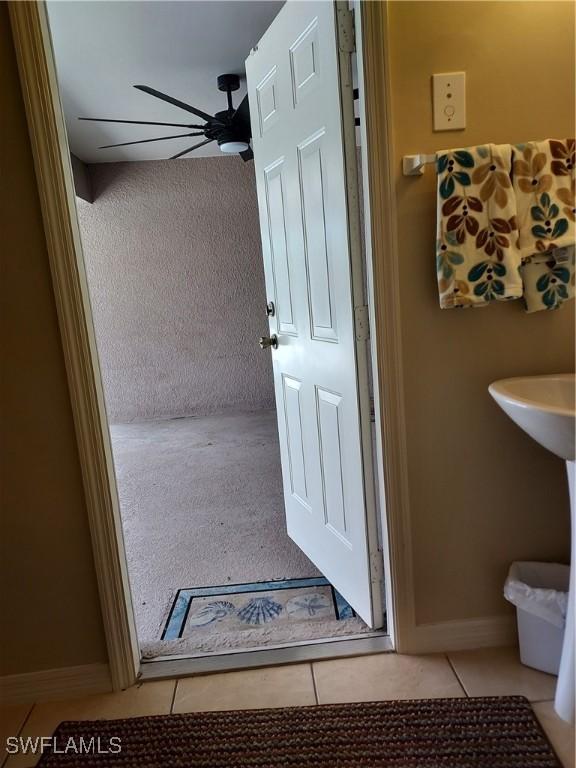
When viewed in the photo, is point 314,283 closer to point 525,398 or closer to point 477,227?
point 477,227

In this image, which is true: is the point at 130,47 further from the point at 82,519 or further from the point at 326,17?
the point at 82,519

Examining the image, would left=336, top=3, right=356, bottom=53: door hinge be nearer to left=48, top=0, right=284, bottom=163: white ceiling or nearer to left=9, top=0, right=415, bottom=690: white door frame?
left=9, top=0, right=415, bottom=690: white door frame

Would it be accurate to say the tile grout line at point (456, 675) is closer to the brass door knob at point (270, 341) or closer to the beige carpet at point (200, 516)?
the beige carpet at point (200, 516)

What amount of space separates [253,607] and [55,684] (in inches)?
26.6

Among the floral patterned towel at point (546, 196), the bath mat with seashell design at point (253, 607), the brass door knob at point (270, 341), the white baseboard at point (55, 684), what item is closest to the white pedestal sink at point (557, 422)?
the floral patterned towel at point (546, 196)

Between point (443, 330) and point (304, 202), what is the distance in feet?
2.20

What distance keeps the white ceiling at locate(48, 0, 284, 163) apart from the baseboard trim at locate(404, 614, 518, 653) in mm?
2655

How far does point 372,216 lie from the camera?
1359 millimetres

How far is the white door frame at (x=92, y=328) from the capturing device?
1.28 meters

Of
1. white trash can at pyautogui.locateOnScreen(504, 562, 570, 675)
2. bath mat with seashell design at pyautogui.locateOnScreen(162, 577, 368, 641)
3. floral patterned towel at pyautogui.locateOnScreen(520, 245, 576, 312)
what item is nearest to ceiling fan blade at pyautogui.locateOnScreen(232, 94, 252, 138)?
floral patterned towel at pyautogui.locateOnScreen(520, 245, 576, 312)

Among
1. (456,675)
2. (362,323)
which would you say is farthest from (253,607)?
(362,323)

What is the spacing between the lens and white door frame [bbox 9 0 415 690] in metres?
1.28

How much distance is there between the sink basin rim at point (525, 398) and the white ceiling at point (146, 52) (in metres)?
2.09

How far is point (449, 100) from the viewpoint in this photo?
132 centimetres
